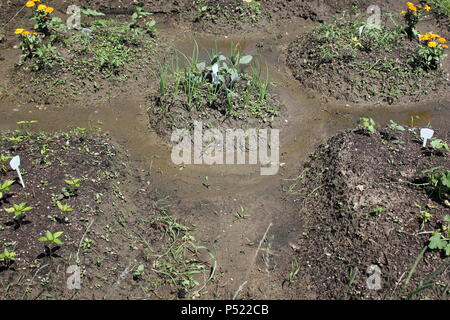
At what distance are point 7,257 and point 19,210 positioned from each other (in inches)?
12.9

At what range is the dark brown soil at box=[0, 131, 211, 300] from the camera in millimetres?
3137

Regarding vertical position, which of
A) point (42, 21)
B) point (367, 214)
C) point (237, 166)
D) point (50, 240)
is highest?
point (42, 21)

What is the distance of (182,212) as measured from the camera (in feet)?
12.8

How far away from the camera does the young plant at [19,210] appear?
3209mm

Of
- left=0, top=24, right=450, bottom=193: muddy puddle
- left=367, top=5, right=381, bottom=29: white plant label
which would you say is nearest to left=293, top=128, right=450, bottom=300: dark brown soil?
left=0, top=24, right=450, bottom=193: muddy puddle

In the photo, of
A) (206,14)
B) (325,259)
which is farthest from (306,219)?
(206,14)

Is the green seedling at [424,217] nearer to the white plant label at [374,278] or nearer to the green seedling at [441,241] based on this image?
the green seedling at [441,241]

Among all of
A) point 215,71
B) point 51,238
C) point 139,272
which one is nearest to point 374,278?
point 139,272

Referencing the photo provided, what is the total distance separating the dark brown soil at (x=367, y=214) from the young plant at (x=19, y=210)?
1951 millimetres

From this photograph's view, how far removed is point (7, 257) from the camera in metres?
3.04

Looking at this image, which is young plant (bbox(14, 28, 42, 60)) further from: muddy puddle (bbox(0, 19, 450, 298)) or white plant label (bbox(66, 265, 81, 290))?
white plant label (bbox(66, 265, 81, 290))

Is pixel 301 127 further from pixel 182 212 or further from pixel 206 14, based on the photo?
pixel 206 14

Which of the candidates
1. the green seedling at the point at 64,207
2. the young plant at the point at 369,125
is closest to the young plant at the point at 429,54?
the young plant at the point at 369,125

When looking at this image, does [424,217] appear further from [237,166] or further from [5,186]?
[5,186]
